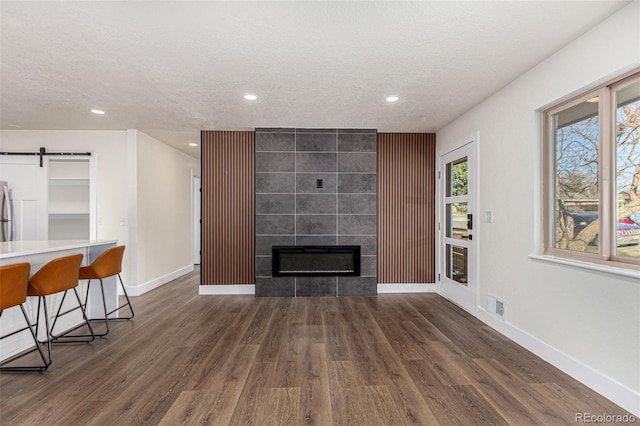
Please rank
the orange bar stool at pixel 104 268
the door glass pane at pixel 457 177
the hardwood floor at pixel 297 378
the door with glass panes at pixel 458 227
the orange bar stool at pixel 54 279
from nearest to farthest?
1. the hardwood floor at pixel 297 378
2. the orange bar stool at pixel 54 279
3. the orange bar stool at pixel 104 268
4. the door with glass panes at pixel 458 227
5. the door glass pane at pixel 457 177

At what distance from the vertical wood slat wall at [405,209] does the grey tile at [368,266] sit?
207 millimetres

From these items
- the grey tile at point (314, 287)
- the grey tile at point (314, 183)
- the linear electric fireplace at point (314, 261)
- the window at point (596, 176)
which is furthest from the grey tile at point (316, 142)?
the window at point (596, 176)

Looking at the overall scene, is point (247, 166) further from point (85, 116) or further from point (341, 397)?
point (341, 397)

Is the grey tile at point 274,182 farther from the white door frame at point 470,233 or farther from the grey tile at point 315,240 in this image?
the white door frame at point 470,233

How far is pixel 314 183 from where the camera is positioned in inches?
178

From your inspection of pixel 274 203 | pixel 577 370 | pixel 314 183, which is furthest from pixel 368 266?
pixel 577 370

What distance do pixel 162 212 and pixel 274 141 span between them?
97.4 inches

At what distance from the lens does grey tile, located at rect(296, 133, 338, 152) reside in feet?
14.8

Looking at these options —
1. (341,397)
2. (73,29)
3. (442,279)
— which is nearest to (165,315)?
(341,397)

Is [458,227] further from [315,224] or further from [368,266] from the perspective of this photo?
[315,224]

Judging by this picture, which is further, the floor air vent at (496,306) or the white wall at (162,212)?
the white wall at (162,212)

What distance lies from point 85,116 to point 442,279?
18.0 ft

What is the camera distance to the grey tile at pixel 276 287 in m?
4.45

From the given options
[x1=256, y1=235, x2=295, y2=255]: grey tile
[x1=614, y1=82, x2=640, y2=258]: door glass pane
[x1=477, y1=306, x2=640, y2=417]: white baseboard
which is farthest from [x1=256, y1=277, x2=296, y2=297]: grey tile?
[x1=614, y1=82, x2=640, y2=258]: door glass pane
